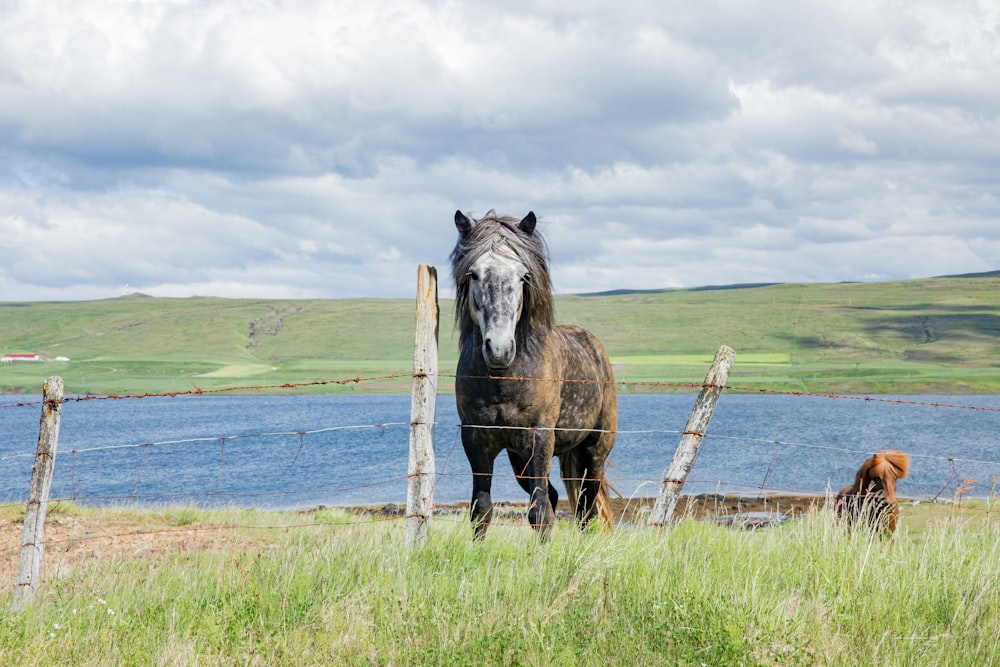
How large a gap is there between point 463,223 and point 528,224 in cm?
53

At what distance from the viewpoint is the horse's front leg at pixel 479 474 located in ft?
21.8

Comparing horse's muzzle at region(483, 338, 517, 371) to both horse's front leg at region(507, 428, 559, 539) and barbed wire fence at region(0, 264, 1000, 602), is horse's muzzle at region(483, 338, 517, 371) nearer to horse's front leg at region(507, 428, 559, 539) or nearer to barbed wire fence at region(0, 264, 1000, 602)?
barbed wire fence at region(0, 264, 1000, 602)

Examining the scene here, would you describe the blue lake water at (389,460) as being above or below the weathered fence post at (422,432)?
below

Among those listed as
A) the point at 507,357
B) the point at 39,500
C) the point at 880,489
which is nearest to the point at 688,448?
the point at 507,357

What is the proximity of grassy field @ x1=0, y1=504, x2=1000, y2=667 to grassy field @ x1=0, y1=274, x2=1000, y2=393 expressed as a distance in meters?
99.5

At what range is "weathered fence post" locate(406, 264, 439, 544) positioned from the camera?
6.50 m

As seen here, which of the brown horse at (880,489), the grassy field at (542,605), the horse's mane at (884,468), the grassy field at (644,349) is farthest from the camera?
the grassy field at (644,349)

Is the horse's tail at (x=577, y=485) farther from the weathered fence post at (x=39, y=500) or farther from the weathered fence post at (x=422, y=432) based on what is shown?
the weathered fence post at (x=39, y=500)

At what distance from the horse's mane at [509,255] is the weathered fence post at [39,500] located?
3125 millimetres

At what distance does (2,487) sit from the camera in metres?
31.5

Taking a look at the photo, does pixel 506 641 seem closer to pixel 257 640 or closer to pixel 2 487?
pixel 257 640

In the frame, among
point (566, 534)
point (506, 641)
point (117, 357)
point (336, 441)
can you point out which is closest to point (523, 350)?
point (566, 534)

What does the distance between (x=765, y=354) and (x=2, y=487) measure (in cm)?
13897

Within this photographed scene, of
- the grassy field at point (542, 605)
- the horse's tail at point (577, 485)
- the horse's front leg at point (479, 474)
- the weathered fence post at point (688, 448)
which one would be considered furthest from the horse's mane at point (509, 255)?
the horse's tail at point (577, 485)
